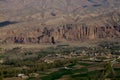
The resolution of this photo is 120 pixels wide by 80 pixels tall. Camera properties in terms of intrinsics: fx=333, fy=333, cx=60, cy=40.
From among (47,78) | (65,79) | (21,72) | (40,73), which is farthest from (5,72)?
(65,79)

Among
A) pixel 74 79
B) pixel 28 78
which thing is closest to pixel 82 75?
pixel 74 79

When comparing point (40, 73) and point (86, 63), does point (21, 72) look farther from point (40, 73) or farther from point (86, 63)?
point (86, 63)

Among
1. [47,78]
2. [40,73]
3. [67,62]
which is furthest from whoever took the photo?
[67,62]

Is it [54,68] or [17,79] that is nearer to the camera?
[17,79]

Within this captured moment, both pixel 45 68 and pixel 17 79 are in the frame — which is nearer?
pixel 17 79

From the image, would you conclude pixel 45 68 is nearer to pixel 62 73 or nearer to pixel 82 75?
pixel 62 73

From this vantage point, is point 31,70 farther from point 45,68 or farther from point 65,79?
point 65,79

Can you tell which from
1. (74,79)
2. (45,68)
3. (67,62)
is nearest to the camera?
(74,79)

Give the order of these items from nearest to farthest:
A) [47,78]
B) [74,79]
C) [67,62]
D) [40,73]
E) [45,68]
→ [74,79], [47,78], [40,73], [45,68], [67,62]

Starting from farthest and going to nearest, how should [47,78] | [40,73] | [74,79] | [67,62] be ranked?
[67,62] < [40,73] < [47,78] < [74,79]

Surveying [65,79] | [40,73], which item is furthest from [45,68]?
[65,79]
